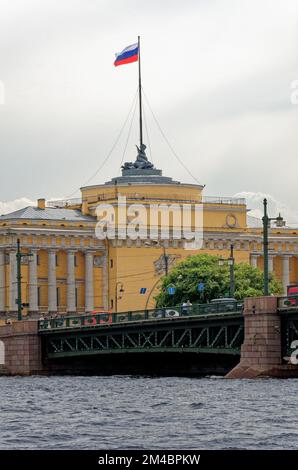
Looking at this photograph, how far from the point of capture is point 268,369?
8600 cm

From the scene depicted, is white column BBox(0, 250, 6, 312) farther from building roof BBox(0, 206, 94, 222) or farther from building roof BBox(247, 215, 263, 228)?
building roof BBox(247, 215, 263, 228)

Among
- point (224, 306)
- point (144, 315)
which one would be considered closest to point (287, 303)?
point (224, 306)

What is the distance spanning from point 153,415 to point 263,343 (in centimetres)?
2018

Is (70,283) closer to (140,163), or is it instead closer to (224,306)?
(140,163)

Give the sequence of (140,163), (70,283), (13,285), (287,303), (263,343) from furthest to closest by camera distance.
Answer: (140,163) → (70,283) → (13,285) → (263,343) → (287,303)

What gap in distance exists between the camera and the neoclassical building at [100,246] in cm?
15200

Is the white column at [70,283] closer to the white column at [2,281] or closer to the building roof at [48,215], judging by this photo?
the building roof at [48,215]

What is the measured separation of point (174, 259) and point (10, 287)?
1381cm

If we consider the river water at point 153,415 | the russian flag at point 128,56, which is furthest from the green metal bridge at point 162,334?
the russian flag at point 128,56

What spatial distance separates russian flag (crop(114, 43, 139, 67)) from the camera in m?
134

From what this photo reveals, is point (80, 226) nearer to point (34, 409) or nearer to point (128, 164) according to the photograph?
point (128, 164)

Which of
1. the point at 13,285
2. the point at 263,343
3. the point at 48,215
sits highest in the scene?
the point at 48,215

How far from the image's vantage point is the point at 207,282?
423 feet

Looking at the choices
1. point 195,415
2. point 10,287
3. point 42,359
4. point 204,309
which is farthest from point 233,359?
point 10,287
